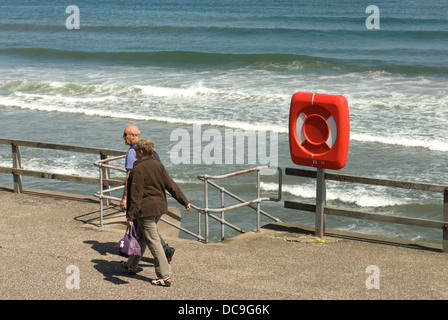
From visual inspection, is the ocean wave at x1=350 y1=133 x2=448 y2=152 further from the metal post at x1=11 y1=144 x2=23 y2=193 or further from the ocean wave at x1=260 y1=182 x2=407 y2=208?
the metal post at x1=11 y1=144 x2=23 y2=193

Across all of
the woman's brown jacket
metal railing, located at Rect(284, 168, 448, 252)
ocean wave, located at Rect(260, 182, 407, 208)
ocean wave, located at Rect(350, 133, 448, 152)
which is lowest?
ocean wave, located at Rect(260, 182, 407, 208)

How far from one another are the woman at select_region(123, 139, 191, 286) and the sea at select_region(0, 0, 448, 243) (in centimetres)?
398

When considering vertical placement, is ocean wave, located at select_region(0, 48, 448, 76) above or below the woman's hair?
below

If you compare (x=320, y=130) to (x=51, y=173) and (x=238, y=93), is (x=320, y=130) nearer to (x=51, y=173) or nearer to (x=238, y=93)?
(x=51, y=173)

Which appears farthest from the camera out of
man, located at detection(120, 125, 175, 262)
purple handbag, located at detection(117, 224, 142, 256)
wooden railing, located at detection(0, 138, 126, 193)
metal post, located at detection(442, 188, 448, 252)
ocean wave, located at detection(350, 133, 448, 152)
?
ocean wave, located at detection(350, 133, 448, 152)

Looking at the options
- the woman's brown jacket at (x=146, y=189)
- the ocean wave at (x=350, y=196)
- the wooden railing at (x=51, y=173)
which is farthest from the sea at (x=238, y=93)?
the woman's brown jacket at (x=146, y=189)

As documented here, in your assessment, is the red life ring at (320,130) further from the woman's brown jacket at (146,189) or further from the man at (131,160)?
the woman's brown jacket at (146,189)

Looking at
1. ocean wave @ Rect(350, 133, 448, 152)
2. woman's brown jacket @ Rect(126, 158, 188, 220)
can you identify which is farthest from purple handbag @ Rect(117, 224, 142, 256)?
ocean wave @ Rect(350, 133, 448, 152)

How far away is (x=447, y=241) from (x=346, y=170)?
24.2 feet

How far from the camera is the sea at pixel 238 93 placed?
1397cm

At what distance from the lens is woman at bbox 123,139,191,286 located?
23.0 ft

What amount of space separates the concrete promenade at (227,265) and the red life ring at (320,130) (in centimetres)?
109

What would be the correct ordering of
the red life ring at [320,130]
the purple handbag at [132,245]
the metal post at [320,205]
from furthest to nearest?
1. the metal post at [320,205]
2. the red life ring at [320,130]
3. the purple handbag at [132,245]

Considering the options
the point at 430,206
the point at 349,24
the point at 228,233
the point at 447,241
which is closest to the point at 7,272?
the point at 228,233
